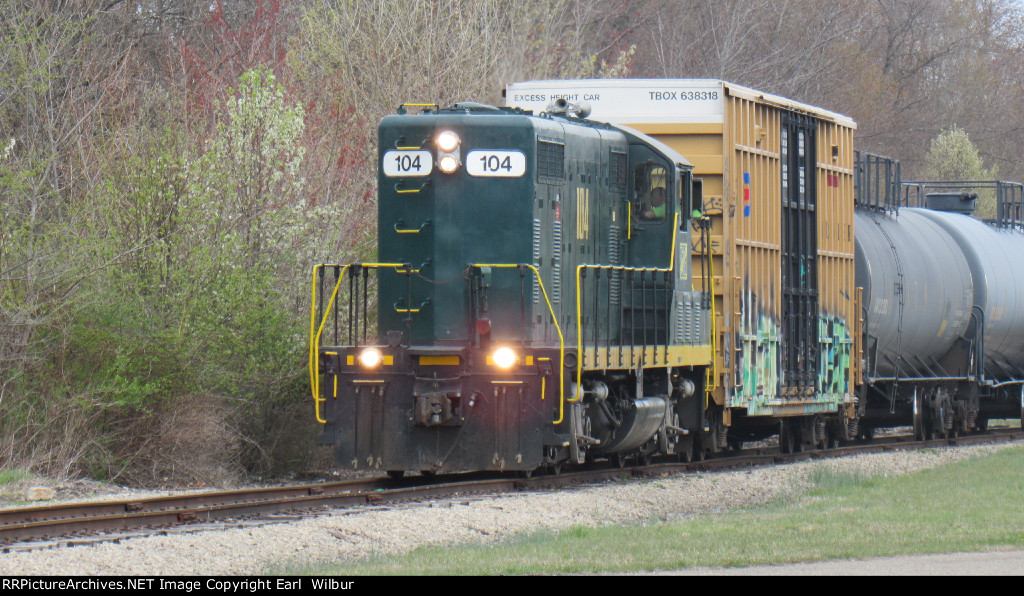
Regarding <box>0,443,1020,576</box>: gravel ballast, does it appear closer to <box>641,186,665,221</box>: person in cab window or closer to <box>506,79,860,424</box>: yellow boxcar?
<box>506,79,860,424</box>: yellow boxcar

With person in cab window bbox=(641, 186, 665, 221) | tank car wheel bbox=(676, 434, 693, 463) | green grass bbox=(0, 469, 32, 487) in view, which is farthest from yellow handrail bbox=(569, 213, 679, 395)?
green grass bbox=(0, 469, 32, 487)

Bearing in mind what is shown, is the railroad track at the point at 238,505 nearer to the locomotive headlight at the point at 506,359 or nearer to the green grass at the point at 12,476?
the locomotive headlight at the point at 506,359

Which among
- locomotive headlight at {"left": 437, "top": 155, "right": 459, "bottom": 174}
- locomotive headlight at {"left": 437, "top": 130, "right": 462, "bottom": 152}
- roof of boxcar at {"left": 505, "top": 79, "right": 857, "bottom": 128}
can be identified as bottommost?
locomotive headlight at {"left": 437, "top": 155, "right": 459, "bottom": 174}

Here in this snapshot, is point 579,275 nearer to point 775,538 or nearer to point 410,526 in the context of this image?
point 410,526

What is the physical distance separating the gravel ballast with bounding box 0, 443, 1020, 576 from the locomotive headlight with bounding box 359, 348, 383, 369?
1536 millimetres

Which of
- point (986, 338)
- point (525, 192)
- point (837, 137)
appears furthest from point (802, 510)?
point (986, 338)

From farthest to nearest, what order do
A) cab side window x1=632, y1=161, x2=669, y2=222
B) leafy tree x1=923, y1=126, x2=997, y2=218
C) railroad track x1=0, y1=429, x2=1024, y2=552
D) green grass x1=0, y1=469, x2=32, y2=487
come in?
leafy tree x1=923, y1=126, x2=997, y2=218
cab side window x1=632, y1=161, x2=669, y2=222
green grass x1=0, y1=469, x2=32, y2=487
railroad track x1=0, y1=429, x2=1024, y2=552

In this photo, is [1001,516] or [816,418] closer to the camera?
[1001,516]

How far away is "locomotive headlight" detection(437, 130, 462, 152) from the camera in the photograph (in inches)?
516

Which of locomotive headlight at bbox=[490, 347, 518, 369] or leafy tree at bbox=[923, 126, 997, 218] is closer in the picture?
locomotive headlight at bbox=[490, 347, 518, 369]

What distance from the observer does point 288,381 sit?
52.5 feet
